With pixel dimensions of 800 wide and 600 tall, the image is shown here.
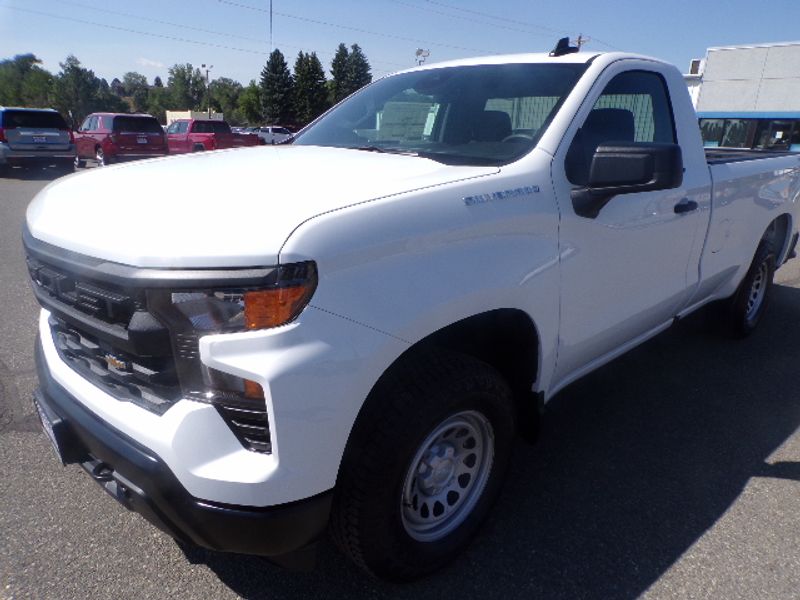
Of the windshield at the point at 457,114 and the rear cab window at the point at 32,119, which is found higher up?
the windshield at the point at 457,114

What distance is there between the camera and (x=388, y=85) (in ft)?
11.5

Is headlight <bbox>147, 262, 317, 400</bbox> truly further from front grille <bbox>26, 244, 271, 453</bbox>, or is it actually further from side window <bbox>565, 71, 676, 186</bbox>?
side window <bbox>565, 71, 676, 186</bbox>

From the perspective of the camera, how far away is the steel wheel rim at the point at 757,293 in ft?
15.2

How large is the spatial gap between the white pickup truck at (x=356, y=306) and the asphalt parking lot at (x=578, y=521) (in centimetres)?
31

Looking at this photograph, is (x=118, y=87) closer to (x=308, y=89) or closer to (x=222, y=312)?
(x=308, y=89)

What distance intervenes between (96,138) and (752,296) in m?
19.2

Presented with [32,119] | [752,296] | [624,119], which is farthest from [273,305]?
[32,119]

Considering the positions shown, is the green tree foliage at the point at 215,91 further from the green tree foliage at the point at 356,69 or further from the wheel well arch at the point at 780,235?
the wheel well arch at the point at 780,235

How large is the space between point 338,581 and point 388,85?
2679 mm

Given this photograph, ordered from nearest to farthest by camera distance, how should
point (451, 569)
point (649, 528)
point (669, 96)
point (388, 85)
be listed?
point (451, 569)
point (649, 528)
point (669, 96)
point (388, 85)

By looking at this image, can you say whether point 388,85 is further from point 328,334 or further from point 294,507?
point 294,507

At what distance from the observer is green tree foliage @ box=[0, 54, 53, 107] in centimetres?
8694

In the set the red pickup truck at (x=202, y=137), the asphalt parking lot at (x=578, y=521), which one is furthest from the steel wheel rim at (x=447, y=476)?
the red pickup truck at (x=202, y=137)

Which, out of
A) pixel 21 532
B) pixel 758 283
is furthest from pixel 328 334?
pixel 758 283
